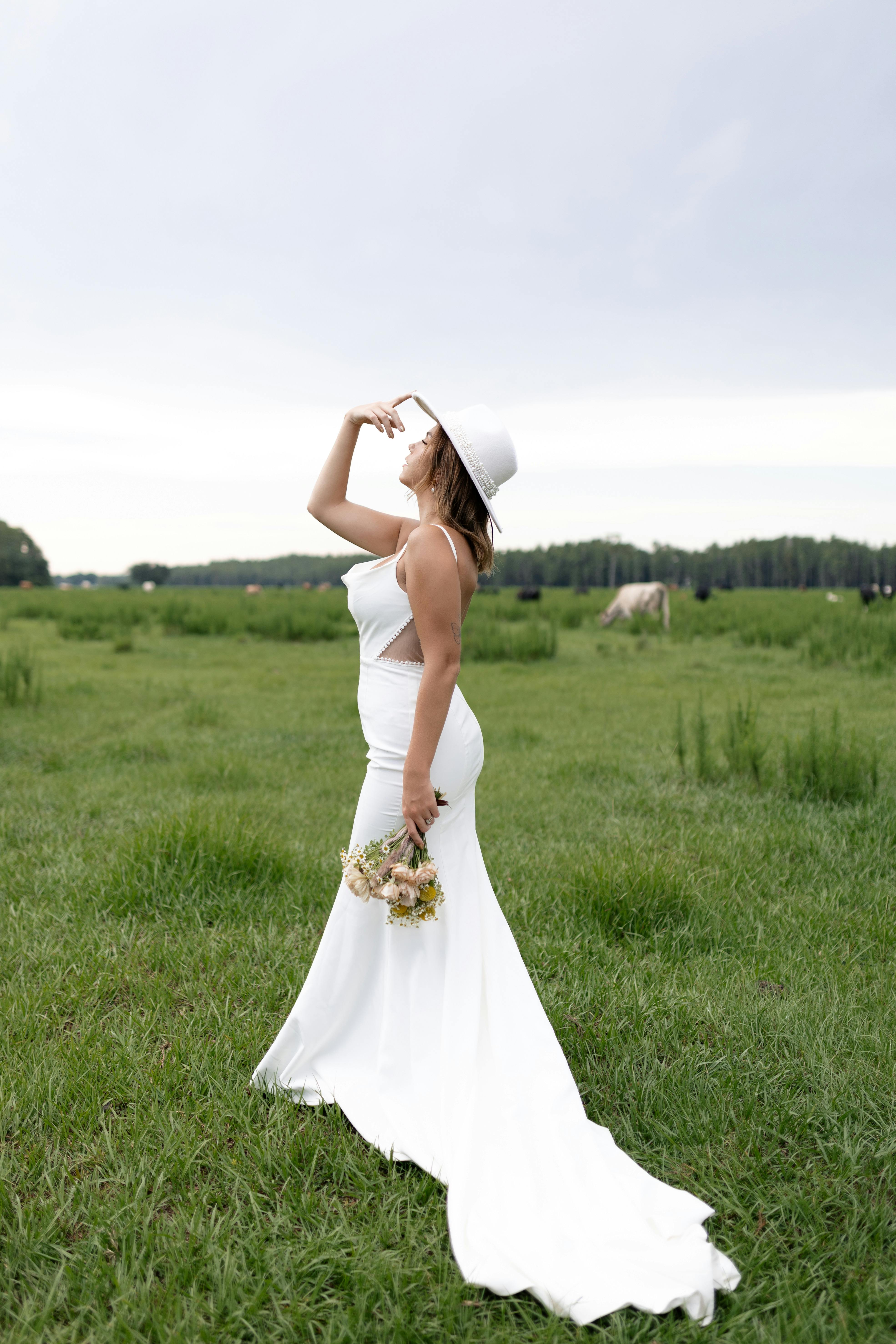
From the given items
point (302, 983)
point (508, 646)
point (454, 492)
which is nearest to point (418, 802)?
point (454, 492)

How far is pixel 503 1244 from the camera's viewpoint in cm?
197

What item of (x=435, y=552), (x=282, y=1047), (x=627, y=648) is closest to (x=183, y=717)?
(x=282, y=1047)

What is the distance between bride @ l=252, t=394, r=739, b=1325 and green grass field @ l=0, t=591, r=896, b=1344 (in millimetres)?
102

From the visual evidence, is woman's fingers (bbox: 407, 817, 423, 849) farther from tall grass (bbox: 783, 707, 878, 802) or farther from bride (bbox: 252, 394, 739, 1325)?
tall grass (bbox: 783, 707, 878, 802)

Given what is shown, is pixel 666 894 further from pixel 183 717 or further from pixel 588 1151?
pixel 183 717

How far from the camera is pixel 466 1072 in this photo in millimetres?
2291

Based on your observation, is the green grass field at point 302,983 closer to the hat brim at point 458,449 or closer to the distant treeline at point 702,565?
the hat brim at point 458,449

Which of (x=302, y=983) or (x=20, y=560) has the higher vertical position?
(x=20, y=560)

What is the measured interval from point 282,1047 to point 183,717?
7.13m

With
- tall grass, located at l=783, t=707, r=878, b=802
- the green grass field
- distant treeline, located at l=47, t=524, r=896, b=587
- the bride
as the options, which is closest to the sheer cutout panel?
the bride

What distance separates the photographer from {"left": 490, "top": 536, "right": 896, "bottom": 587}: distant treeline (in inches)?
3127

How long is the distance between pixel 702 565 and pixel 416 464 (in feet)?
291

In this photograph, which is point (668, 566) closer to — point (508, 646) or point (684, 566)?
point (684, 566)

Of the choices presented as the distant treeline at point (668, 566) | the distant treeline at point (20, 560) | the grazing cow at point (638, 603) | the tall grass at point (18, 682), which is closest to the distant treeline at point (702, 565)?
the distant treeline at point (668, 566)
